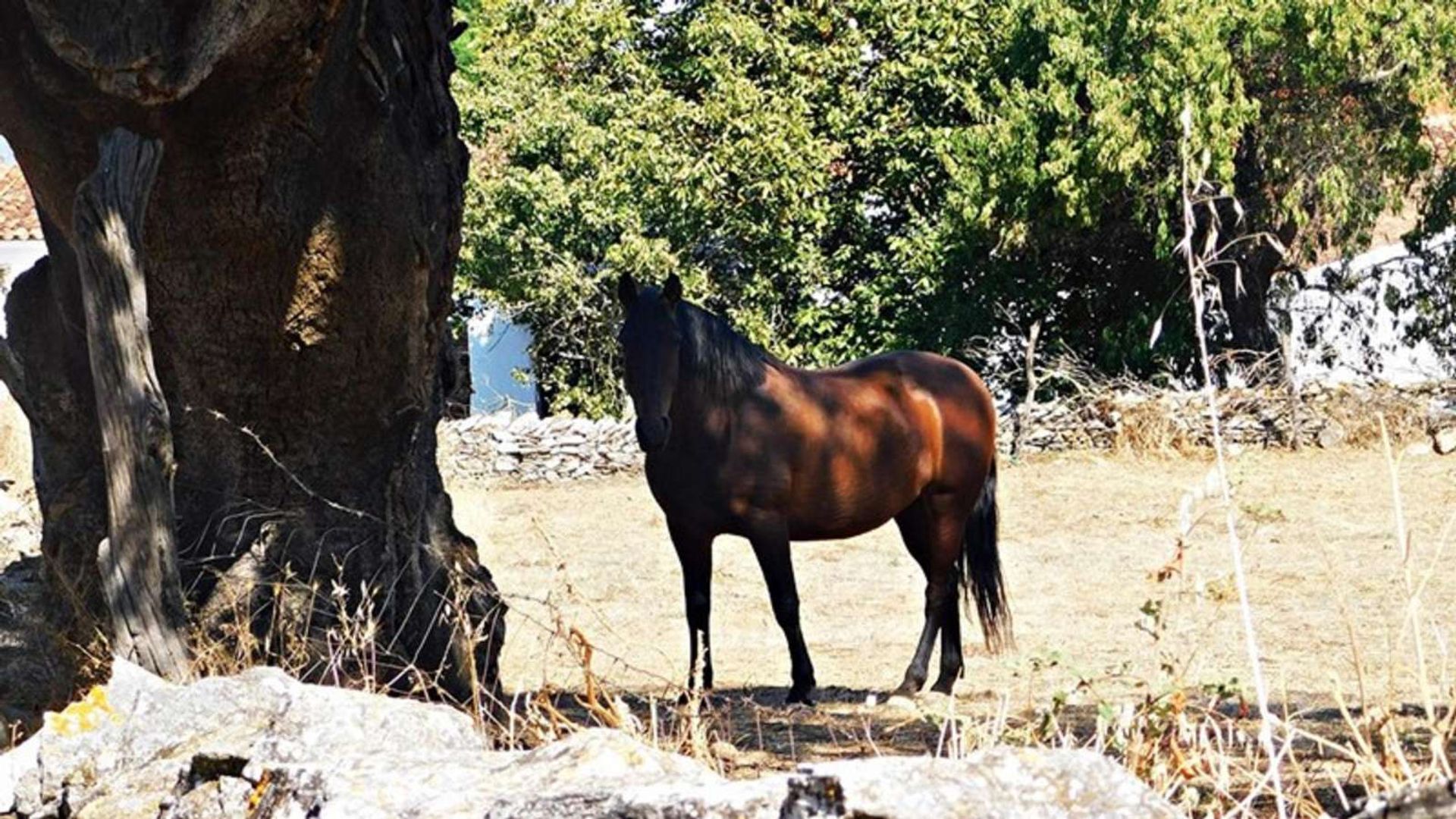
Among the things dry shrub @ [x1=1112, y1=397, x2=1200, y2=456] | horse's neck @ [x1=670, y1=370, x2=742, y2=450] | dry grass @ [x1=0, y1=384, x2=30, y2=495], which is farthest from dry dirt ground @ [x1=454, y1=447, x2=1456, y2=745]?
dry grass @ [x1=0, y1=384, x2=30, y2=495]

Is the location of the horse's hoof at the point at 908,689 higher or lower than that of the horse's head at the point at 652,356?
lower

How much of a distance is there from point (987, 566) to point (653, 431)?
2.47 m

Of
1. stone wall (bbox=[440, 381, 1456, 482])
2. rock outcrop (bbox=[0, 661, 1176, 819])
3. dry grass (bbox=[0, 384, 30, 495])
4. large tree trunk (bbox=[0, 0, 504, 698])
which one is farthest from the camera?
stone wall (bbox=[440, 381, 1456, 482])

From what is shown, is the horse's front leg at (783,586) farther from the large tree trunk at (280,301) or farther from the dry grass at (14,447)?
the dry grass at (14,447)

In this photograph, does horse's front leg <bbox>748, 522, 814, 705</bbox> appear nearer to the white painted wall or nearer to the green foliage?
the green foliage

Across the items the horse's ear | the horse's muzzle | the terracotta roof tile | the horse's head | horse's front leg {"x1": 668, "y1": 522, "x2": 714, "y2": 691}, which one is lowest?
horse's front leg {"x1": 668, "y1": 522, "x2": 714, "y2": 691}

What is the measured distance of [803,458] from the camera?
9.04 m

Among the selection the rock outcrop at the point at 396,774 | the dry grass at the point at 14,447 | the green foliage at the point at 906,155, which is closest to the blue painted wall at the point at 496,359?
the green foliage at the point at 906,155

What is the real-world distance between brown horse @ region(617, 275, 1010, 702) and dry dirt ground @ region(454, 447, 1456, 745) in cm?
49

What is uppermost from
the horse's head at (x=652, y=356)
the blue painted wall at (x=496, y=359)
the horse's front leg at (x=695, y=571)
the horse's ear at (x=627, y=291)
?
the blue painted wall at (x=496, y=359)

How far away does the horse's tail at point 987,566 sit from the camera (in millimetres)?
9992

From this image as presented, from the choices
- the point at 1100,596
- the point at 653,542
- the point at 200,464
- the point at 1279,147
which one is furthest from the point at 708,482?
the point at 1279,147

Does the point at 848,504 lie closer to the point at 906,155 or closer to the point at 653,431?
the point at 653,431

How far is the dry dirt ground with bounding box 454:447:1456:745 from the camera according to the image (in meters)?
8.55
